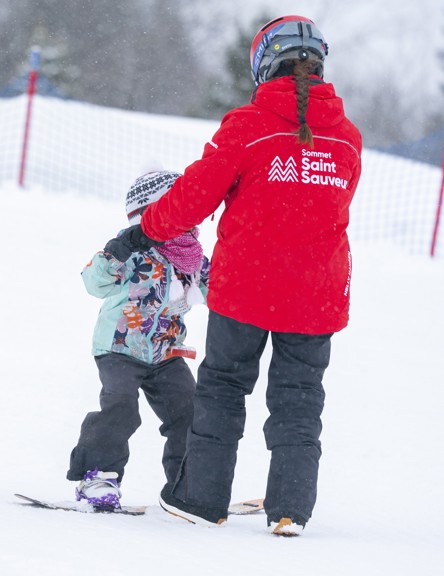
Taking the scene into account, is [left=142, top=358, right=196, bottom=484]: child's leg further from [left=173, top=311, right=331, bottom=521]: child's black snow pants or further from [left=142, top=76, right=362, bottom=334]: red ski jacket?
[left=142, top=76, right=362, bottom=334]: red ski jacket

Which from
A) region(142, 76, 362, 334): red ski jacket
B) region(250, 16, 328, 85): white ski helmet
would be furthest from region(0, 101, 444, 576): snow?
region(250, 16, 328, 85): white ski helmet

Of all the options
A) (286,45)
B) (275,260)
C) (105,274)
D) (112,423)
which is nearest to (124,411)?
(112,423)

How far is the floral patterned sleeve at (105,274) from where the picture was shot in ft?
9.25

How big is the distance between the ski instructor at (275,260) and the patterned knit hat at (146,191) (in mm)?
305

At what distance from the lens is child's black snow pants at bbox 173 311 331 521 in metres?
2.66

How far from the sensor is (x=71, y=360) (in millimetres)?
5273

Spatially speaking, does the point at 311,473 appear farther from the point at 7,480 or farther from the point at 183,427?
the point at 7,480

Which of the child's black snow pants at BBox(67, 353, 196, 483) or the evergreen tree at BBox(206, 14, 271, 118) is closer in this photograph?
the child's black snow pants at BBox(67, 353, 196, 483)

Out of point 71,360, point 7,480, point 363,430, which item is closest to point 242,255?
point 7,480

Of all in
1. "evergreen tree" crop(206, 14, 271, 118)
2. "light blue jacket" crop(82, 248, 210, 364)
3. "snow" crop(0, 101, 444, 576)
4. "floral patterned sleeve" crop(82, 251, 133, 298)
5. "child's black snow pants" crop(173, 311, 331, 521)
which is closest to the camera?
"snow" crop(0, 101, 444, 576)

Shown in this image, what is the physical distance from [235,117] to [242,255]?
0.41m

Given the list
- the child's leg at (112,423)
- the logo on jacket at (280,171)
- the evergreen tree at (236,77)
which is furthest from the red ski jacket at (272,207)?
the evergreen tree at (236,77)

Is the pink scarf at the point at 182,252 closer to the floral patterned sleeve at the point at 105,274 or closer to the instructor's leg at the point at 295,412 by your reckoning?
the floral patterned sleeve at the point at 105,274

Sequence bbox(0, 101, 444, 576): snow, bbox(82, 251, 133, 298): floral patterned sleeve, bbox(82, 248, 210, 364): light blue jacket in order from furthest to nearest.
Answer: bbox(82, 248, 210, 364): light blue jacket → bbox(82, 251, 133, 298): floral patterned sleeve → bbox(0, 101, 444, 576): snow
